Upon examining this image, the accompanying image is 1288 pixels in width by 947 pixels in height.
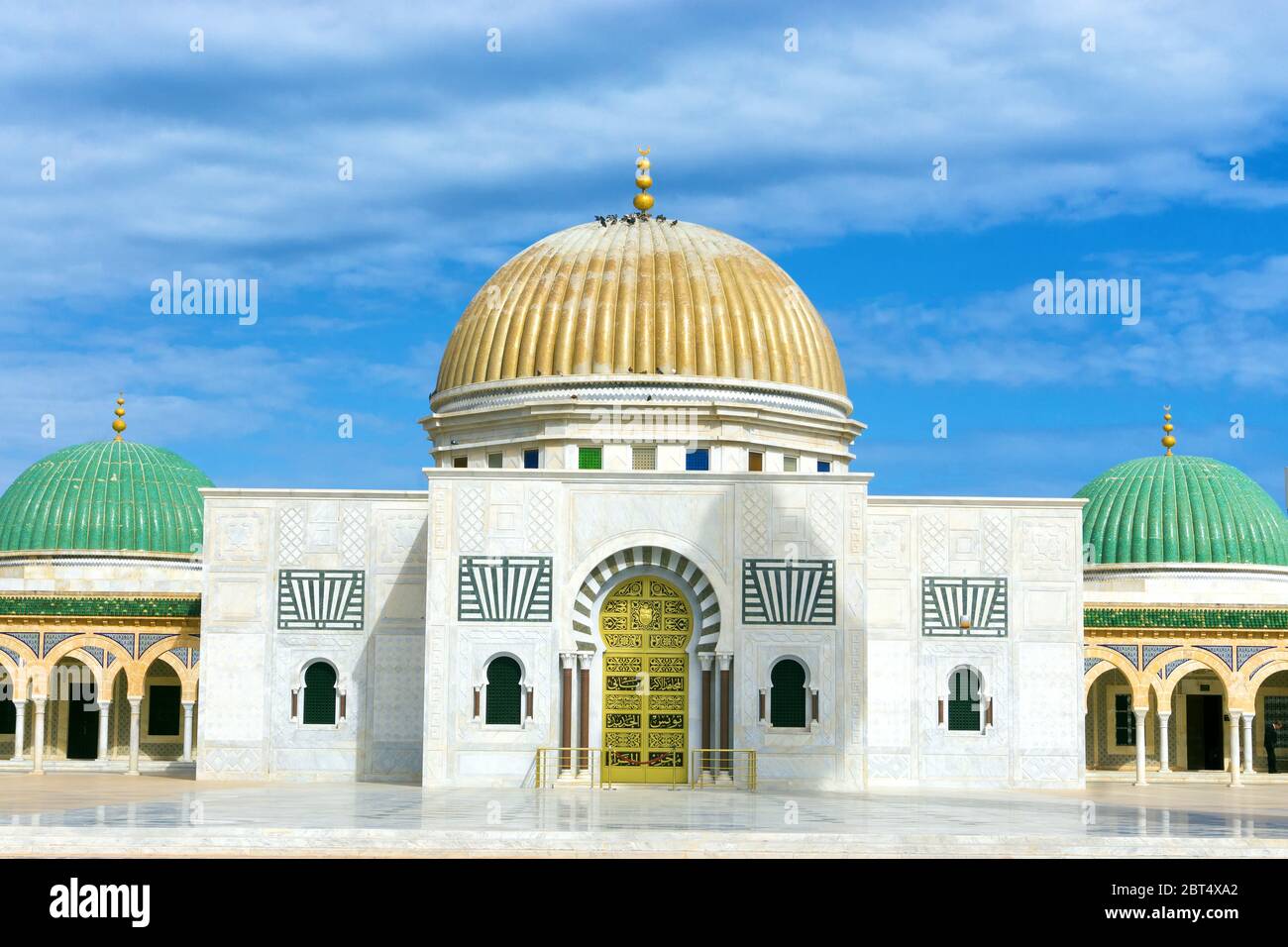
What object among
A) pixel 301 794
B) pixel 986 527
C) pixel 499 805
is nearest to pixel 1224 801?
pixel 986 527

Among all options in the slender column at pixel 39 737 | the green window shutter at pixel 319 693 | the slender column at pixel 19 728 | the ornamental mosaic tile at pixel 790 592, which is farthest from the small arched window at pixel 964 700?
the slender column at pixel 19 728

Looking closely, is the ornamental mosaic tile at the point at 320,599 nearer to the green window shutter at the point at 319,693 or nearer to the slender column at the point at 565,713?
the green window shutter at the point at 319,693

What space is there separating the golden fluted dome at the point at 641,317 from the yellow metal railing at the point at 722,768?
6.76m

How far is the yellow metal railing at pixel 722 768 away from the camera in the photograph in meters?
25.1

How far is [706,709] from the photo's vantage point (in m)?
25.7

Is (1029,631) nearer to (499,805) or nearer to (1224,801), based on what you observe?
(1224,801)

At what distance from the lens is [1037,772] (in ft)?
87.4

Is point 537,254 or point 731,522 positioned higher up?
point 537,254

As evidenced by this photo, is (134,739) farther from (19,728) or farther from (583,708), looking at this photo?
(583,708)

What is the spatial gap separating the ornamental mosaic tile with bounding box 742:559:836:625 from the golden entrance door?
1.08 m

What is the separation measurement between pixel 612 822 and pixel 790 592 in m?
8.20

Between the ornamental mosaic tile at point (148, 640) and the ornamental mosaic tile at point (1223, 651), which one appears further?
the ornamental mosaic tile at point (148, 640)

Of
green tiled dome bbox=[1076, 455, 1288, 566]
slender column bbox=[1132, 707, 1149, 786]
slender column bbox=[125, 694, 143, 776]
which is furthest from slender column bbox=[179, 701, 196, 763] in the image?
green tiled dome bbox=[1076, 455, 1288, 566]
